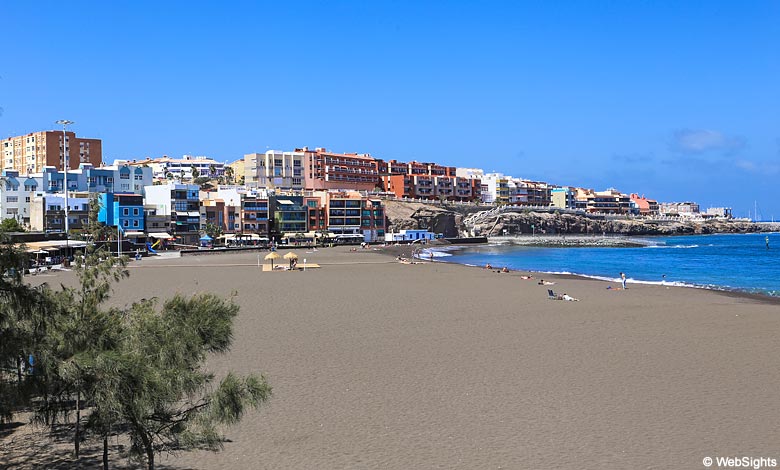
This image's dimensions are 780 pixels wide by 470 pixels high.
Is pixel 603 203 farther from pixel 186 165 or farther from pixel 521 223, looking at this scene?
pixel 186 165

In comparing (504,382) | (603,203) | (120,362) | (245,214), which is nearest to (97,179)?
(245,214)

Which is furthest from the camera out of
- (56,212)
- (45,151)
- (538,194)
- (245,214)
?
(538,194)

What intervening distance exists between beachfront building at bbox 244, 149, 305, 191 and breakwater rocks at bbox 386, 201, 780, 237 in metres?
18.2

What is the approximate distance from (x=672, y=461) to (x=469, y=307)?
16.3 m

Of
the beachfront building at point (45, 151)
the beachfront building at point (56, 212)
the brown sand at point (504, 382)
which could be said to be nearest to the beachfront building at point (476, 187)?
the beachfront building at point (45, 151)

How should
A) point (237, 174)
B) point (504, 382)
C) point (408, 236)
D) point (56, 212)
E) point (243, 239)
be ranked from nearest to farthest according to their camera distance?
point (504, 382), point (56, 212), point (243, 239), point (408, 236), point (237, 174)

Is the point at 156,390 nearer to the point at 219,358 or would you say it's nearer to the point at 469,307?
the point at 219,358

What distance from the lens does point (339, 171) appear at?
12275 centimetres

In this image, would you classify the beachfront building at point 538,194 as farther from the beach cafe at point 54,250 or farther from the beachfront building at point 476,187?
the beach cafe at point 54,250

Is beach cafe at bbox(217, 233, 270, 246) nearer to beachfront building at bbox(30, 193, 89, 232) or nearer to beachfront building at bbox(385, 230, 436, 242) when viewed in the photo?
beachfront building at bbox(30, 193, 89, 232)

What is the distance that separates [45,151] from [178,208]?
43808 mm

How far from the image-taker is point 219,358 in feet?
52.4

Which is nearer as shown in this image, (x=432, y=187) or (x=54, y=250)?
(x=54, y=250)

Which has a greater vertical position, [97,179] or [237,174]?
[237,174]
